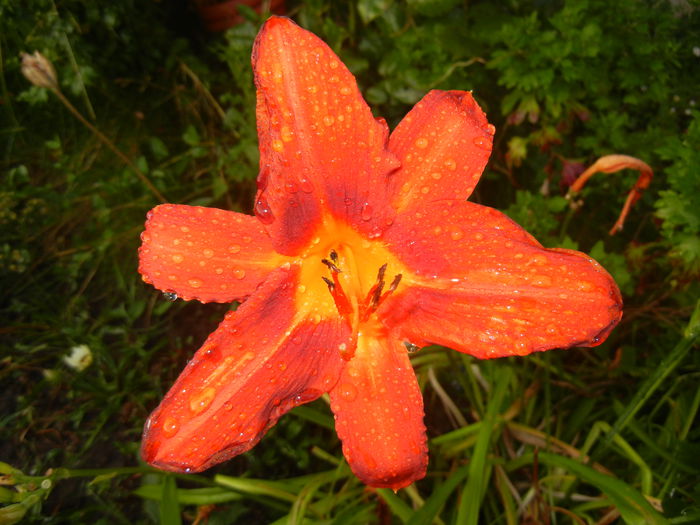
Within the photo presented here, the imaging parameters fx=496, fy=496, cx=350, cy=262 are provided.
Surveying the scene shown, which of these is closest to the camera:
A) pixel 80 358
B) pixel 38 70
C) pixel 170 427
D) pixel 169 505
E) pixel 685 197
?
pixel 170 427

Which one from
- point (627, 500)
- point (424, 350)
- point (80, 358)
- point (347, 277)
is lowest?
point (80, 358)

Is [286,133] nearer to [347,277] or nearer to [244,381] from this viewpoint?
[347,277]

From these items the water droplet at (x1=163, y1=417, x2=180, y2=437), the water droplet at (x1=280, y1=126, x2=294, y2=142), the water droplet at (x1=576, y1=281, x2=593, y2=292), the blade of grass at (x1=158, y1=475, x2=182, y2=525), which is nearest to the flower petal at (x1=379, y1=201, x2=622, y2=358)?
the water droplet at (x1=576, y1=281, x2=593, y2=292)

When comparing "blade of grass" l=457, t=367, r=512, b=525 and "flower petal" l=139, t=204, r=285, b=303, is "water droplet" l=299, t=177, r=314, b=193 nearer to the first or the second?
"flower petal" l=139, t=204, r=285, b=303

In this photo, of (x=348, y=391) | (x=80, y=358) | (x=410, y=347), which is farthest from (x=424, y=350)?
(x=80, y=358)

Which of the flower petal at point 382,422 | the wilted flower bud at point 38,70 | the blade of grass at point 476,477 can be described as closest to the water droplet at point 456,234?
the flower petal at point 382,422

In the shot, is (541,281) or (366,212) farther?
(366,212)

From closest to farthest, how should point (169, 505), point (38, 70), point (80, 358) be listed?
point (169, 505) < point (38, 70) < point (80, 358)
